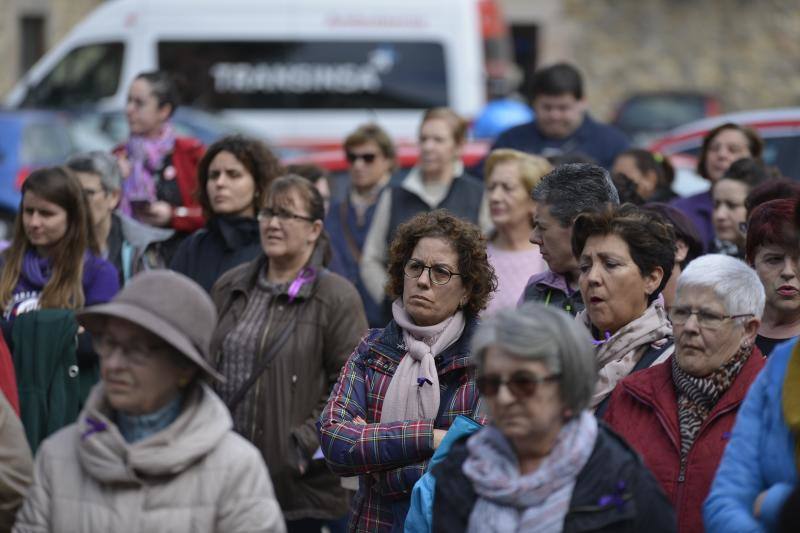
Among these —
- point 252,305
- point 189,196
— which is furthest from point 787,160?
point 252,305

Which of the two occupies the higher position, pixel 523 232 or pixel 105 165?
pixel 105 165

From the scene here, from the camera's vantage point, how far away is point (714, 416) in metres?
4.70

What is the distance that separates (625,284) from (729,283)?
447 millimetres

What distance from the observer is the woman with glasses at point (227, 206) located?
7496 millimetres

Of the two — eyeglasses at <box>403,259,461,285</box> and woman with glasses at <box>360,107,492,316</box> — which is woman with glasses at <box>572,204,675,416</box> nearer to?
eyeglasses at <box>403,259,461,285</box>

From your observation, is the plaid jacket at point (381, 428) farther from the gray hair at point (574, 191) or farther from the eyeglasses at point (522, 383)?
the eyeglasses at point (522, 383)

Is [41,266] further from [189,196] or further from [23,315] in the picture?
[189,196]

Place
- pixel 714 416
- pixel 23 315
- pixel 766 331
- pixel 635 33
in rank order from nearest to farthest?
pixel 714 416 < pixel 766 331 < pixel 23 315 < pixel 635 33

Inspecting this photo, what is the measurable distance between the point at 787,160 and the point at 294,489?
7.20 meters

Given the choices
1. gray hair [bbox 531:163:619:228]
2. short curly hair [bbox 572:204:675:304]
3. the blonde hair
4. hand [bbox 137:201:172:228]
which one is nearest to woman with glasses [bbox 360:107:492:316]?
hand [bbox 137:201:172:228]

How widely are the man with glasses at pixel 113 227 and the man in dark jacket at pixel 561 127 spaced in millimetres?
2732

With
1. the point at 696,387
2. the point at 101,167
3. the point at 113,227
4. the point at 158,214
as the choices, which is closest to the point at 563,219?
the point at 696,387

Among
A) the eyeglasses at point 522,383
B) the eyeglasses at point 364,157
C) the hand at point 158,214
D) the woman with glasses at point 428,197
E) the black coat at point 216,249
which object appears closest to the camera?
the eyeglasses at point 522,383

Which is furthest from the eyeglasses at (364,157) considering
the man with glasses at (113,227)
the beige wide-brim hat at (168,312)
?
the beige wide-brim hat at (168,312)
